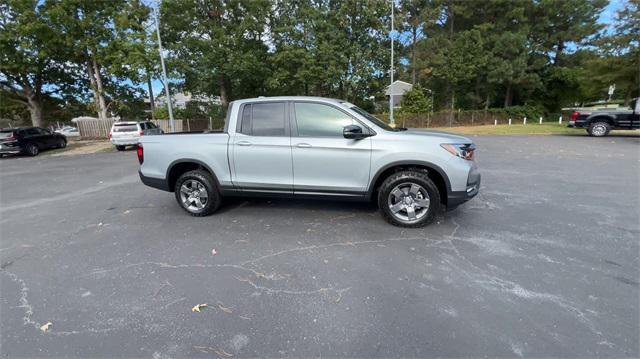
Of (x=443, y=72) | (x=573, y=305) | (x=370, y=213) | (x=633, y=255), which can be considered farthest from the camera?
(x=443, y=72)

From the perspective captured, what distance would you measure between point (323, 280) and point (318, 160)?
1784 millimetres

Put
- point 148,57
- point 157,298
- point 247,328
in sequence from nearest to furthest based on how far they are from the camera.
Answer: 1. point 247,328
2. point 157,298
3. point 148,57

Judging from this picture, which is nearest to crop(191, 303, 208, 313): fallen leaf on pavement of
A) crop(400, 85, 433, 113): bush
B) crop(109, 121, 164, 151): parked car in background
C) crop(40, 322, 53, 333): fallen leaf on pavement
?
crop(40, 322, 53, 333): fallen leaf on pavement

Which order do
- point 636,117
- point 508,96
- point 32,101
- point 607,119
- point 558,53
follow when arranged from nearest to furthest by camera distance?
1. point 636,117
2. point 607,119
3. point 32,101
4. point 558,53
5. point 508,96

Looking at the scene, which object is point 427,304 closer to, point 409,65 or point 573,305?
point 573,305

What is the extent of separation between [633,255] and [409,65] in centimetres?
3048

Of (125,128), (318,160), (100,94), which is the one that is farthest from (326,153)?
(100,94)

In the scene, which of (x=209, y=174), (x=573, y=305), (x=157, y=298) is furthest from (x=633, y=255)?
(x=209, y=174)

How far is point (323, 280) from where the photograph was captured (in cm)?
303

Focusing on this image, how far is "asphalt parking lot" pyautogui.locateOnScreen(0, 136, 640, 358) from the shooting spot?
2.25 meters

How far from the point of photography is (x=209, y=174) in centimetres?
484

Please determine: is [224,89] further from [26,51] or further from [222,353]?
[222,353]

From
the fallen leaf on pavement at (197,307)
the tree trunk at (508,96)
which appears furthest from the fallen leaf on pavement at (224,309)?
the tree trunk at (508,96)

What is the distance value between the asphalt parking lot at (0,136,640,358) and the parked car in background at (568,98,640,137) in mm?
Answer: 12964
